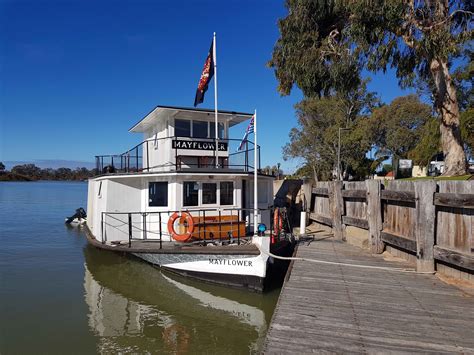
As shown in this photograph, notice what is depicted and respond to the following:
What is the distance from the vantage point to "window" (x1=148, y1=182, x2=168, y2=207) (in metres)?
12.0

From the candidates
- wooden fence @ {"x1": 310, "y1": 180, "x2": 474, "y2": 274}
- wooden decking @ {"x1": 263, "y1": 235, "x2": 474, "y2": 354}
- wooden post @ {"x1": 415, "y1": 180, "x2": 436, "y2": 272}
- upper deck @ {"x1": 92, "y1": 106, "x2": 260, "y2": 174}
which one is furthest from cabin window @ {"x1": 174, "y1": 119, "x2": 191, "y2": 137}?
wooden post @ {"x1": 415, "y1": 180, "x2": 436, "y2": 272}

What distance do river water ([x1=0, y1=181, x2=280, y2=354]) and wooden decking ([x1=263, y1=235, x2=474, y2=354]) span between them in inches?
68.6

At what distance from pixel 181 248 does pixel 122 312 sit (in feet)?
7.49

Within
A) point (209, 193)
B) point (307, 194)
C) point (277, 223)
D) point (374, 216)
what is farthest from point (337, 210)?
point (209, 193)

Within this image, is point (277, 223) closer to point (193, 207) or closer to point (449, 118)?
point (193, 207)

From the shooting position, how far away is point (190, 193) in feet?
38.3

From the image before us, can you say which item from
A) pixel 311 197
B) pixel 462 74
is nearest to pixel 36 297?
pixel 311 197

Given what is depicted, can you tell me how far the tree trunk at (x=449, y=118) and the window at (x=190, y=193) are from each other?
989 cm

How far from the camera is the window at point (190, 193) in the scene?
457 inches

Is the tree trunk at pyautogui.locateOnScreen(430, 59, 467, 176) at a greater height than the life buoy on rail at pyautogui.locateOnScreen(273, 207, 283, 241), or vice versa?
the tree trunk at pyautogui.locateOnScreen(430, 59, 467, 176)

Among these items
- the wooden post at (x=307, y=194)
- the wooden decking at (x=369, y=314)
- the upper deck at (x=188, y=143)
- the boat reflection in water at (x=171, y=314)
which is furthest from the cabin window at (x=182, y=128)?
the wooden decking at (x=369, y=314)

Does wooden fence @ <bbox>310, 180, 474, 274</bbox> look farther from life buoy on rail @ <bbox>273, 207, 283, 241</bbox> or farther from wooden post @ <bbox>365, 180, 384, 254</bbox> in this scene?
life buoy on rail @ <bbox>273, 207, 283, 241</bbox>

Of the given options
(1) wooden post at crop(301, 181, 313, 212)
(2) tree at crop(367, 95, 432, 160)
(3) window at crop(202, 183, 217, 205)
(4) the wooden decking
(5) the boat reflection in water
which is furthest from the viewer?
(2) tree at crop(367, 95, 432, 160)

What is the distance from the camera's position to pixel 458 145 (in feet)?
45.8
